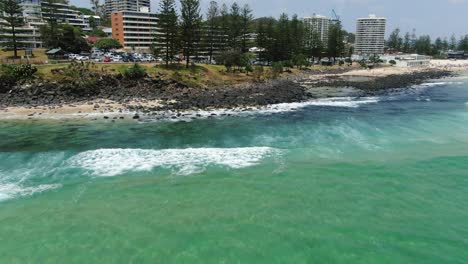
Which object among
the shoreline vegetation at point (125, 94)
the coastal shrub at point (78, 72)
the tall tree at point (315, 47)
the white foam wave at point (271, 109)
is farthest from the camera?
the tall tree at point (315, 47)

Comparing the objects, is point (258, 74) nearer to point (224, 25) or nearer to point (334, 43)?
point (224, 25)

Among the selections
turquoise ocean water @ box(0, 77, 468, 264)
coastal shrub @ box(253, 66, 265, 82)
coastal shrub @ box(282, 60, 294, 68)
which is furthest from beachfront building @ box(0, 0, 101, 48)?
turquoise ocean water @ box(0, 77, 468, 264)

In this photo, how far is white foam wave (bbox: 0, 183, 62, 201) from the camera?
1942 cm

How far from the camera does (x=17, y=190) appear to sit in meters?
20.1

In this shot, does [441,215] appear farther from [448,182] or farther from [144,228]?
[144,228]

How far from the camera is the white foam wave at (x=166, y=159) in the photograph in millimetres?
23406

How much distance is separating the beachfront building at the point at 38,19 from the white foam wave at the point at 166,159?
73.7 meters

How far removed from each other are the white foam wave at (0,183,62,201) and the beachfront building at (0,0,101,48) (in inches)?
3004

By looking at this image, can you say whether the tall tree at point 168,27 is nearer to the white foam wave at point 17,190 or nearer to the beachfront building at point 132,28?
the white foam wave at point 17,190

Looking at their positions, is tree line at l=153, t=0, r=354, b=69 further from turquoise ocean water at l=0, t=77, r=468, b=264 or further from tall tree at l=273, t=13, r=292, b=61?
turquoise ocean water at l=0, t=77, r=468, b=264

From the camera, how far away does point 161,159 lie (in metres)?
25.2

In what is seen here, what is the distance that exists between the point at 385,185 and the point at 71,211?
17660 mm

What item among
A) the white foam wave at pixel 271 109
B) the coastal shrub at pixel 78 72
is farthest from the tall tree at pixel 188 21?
the white foam wave at pixel 271 109

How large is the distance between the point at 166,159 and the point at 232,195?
7795 mm
